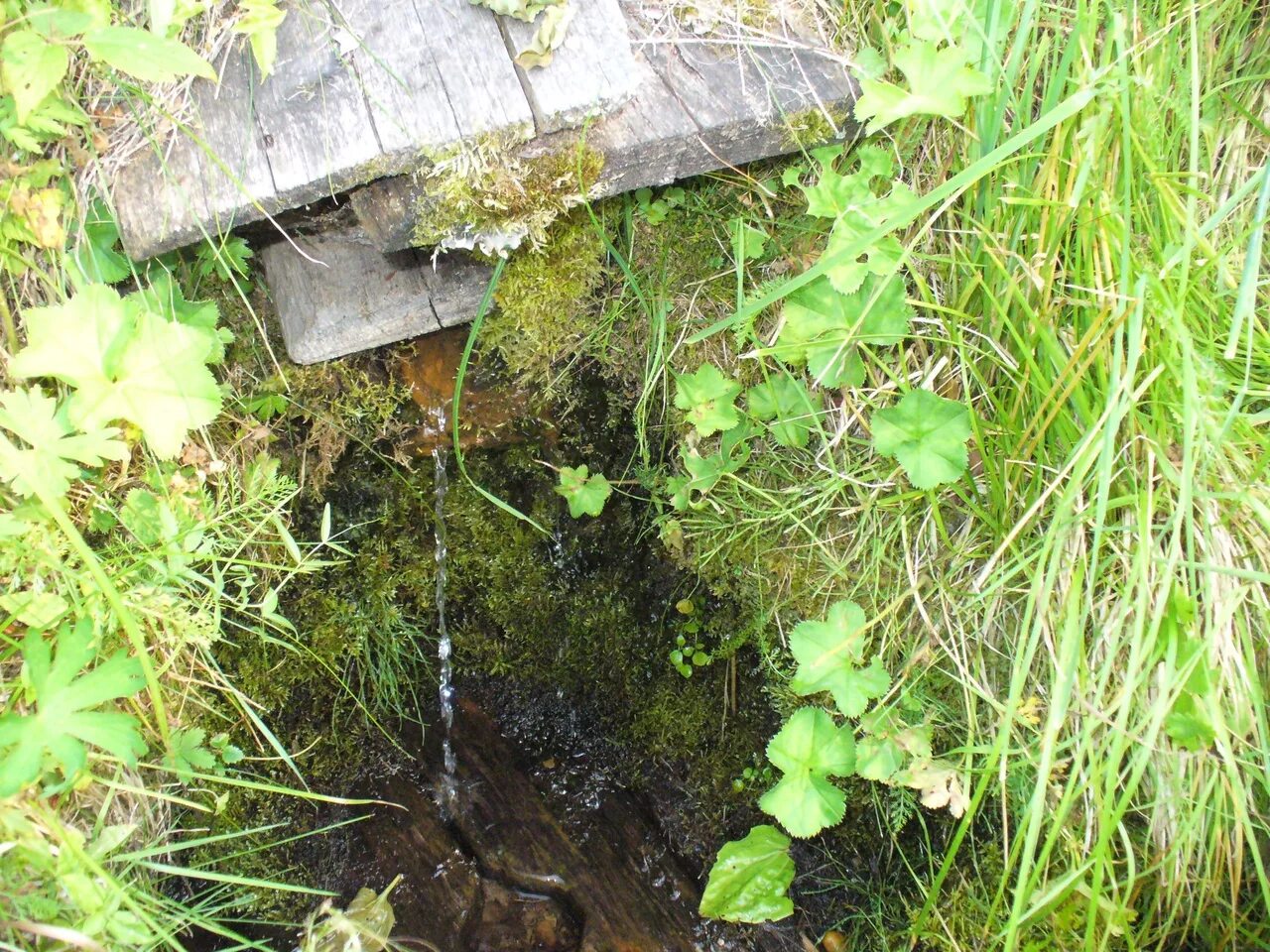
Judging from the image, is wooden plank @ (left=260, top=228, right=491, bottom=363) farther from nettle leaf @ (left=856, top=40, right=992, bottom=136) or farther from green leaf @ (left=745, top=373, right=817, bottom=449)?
nettle leaf @ (left=856, top=40, right=992, bottom=136)

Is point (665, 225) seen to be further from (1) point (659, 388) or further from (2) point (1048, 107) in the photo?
(2) point (1048, 107)

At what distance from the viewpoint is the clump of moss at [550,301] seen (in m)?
2.35

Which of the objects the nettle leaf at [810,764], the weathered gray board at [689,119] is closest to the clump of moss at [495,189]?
the weathered gray board at [689,119]

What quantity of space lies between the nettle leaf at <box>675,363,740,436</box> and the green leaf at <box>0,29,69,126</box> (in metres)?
1.46

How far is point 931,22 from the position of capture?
1.90 m

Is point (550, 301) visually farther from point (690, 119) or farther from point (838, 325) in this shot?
point (838, 325)

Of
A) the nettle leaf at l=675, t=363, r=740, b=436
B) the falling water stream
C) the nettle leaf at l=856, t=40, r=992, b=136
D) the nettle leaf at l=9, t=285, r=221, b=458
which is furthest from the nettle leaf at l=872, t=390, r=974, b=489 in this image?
the nettle leaf at l=9, t=285, r=221, b=458

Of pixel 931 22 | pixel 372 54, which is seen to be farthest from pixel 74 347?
pixel 931 22

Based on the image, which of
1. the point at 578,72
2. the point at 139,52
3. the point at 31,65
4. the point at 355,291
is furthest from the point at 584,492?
the point at 31,65

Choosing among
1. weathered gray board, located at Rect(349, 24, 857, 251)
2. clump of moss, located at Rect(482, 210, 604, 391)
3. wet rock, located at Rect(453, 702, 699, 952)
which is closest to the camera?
weathered gray board, located at Rect(349, 24, 857, 251)

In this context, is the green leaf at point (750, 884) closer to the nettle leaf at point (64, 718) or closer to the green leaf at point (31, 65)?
the nettle leaf at point (64, 718)

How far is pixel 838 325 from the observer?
2041mm

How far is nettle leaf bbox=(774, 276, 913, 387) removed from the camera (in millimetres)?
2008

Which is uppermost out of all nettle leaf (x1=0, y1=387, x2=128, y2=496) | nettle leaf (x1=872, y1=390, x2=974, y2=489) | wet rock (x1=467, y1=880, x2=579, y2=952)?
nettle leaf (x1=0, y1=387, x2=128, y2=496)
